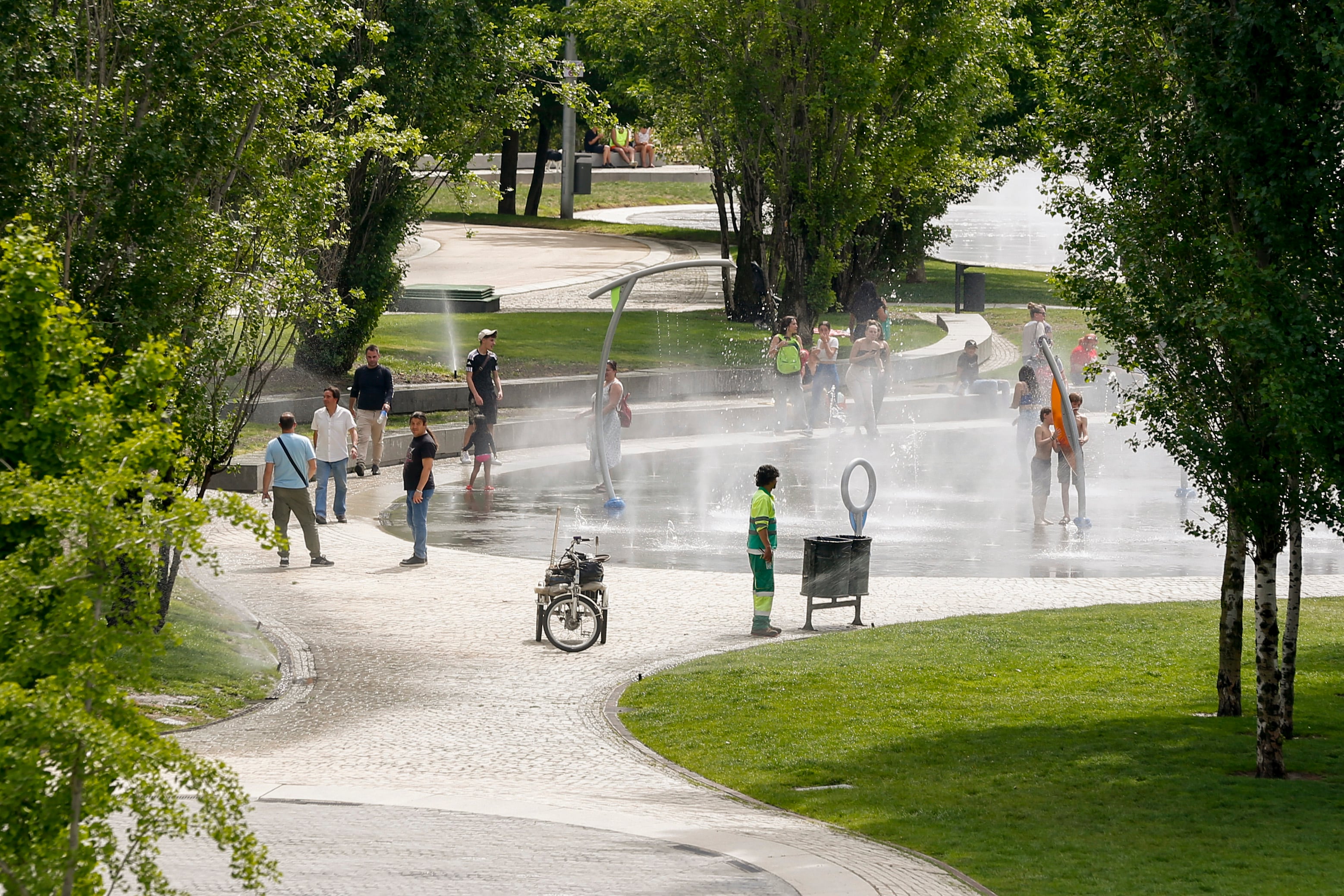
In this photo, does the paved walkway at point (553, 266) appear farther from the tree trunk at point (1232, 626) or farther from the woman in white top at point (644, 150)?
the tree trunk at point (1232, 626)

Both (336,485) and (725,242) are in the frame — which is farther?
(725,242)

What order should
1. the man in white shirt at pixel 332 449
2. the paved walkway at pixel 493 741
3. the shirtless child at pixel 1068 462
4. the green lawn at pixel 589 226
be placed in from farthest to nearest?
the green lawn at pixel 589 226
the shirtless child at pixel 1068 462
the man in white shirt at pixel 332 449
the paved walkway at pixel 493 741

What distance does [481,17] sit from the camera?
2723cm

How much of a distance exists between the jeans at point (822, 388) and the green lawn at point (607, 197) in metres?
31.0

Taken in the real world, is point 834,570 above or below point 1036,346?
below

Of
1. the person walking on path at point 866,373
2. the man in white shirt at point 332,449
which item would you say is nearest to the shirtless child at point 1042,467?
the person walking on path at point 866,373

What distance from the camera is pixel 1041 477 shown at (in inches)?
783

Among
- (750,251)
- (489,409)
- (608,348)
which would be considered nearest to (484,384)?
(489,409)

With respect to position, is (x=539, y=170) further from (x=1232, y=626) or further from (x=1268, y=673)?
(x=1268, y=673)

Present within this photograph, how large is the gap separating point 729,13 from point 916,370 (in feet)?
29.6

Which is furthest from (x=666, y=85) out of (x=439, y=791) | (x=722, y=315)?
(x=439, y=791)

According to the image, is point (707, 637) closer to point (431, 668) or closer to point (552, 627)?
point (552, 627)

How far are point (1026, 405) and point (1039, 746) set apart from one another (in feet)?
44.2

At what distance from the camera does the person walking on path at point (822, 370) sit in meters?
28.6
